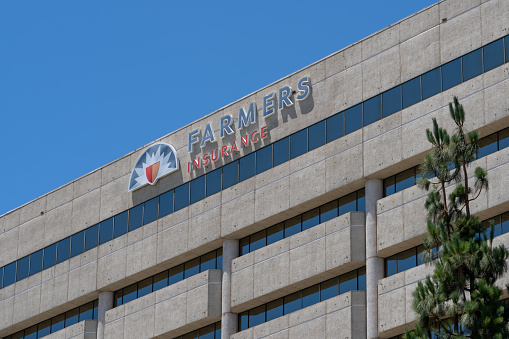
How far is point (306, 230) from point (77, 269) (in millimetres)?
16444

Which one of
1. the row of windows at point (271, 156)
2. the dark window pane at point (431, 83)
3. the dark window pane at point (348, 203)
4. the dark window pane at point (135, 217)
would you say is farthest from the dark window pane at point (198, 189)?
the dark window pane at point (431, 83)

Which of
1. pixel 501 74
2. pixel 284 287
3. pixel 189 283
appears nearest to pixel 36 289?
pixel 189 283

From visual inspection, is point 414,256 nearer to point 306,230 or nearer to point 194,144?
point 306,230

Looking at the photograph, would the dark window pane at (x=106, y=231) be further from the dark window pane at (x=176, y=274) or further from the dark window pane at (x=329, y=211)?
the dark window pane at (x=329, y=211)

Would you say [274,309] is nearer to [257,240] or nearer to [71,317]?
[257,240]

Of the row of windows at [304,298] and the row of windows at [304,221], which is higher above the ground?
the row of windows at [304,221]

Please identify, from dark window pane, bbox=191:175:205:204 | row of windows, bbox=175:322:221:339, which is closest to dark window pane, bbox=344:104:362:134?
dark window pane, bbox=191:175:205:204

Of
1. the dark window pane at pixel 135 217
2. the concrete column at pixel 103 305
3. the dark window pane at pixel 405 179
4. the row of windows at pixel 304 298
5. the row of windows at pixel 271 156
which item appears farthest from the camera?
the concrete column at pixel 103 305

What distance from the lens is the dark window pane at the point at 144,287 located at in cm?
7350

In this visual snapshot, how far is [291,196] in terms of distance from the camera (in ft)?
218

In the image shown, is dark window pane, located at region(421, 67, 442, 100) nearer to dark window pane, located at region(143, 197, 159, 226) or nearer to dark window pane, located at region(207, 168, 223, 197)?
dark window pane, located at region(207, 168, 223, 197)

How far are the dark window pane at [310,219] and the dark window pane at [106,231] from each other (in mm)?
12950

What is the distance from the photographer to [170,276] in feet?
238

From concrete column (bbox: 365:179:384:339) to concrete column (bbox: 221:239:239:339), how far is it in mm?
8646
